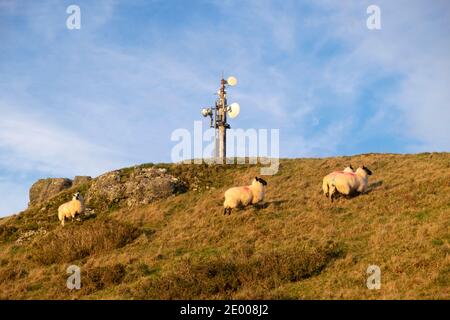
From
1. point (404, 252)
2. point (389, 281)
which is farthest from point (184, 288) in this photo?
point (404, 252)

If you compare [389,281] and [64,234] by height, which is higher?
[64,234]

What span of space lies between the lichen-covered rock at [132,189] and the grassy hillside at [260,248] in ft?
6.12

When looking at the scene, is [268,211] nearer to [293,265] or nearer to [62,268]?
[293,265]

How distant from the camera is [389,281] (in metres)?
12.3

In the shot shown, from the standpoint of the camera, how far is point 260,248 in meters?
17.2

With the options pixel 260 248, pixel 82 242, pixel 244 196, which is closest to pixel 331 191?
pixel 244 196

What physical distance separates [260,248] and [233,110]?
89.9 ft

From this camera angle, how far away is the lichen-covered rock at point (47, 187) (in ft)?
159

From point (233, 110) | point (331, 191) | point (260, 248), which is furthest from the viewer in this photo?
point (233, 110)

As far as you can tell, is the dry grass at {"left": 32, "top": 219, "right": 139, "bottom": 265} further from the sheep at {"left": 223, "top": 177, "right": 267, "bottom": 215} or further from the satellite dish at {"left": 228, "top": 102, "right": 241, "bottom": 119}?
the satellite dish at {"left": 228, "top": 102, "right": 241, "bottom": 119}

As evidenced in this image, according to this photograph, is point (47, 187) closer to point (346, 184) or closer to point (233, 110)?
point (233, 110)

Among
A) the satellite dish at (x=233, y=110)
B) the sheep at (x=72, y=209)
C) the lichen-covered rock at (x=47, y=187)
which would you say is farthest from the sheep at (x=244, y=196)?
the lichen-covered rock at (x=47, y=187)

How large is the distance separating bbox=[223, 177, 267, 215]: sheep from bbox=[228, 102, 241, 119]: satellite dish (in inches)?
812

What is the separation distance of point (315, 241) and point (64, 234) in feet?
42.8
